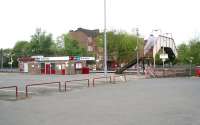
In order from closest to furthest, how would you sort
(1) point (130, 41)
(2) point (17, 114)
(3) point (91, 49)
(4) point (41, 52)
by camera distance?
1. (2) point (17, 114)
2. (1) point (130, 41)
3. (4) point (41, 52)
4. (3) point (91, 49)

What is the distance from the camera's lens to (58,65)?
6731 cm

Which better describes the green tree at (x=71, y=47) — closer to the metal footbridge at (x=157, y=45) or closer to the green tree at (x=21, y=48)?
the green tree at (x=21, y=48)

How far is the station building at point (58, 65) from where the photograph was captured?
65438 millimetres

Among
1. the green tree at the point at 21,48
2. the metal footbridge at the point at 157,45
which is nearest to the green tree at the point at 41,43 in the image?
the green tree at the point at 21,48

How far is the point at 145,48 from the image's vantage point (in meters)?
60.7

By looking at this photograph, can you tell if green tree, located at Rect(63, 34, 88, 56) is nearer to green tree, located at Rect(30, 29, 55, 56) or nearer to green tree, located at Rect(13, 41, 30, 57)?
green tree, located at Rect(30, 29, 55, 56)

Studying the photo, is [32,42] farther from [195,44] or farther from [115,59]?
[195,44]

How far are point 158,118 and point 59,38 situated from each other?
94.6 m

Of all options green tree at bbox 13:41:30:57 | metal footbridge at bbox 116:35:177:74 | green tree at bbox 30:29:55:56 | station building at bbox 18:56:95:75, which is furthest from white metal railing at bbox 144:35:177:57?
green tree at bbox 13:41:30:57

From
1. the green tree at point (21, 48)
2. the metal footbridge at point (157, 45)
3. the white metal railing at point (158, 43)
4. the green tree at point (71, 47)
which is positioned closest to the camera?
the white metal railing at point (158, 43)

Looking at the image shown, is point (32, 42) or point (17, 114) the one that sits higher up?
point (32, 42)

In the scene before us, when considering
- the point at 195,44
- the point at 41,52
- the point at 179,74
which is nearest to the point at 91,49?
the point at 41,52

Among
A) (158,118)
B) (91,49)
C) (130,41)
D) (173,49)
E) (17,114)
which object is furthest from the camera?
(91,49)

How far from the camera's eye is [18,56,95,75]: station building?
6544cm
